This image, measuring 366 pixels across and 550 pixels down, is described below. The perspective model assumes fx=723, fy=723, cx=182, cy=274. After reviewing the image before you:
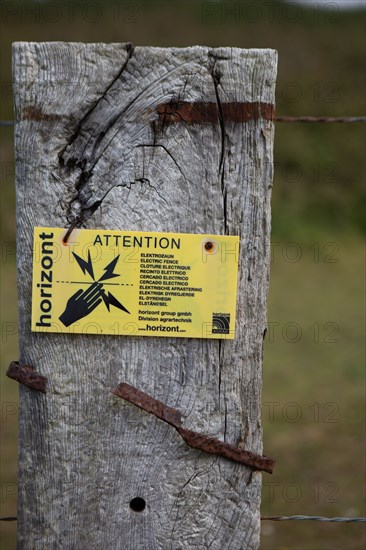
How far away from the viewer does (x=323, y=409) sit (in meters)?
5.23

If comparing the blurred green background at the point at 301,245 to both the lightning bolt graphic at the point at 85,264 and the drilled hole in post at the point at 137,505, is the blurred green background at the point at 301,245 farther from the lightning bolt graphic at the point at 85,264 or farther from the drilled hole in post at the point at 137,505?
the drilled hole in post at the point at 137,505

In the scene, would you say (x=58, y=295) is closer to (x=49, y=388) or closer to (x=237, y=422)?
(x=49, y=388)

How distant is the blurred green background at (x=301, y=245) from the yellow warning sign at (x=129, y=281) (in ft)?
4.27

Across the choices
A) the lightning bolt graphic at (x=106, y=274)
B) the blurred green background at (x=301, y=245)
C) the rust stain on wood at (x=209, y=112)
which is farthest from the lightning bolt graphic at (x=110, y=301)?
the blurred green background at (x=301, y=245)

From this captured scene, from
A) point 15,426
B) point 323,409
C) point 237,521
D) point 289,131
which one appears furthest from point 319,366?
point 289,131

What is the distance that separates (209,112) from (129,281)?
371 millimetres

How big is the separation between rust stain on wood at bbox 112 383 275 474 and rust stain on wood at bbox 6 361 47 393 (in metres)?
0.15

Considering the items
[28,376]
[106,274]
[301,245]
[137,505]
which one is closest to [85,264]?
[106,274]

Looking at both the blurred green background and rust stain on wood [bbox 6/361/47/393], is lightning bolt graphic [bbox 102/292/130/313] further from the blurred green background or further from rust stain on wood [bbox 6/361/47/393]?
the blurred green background

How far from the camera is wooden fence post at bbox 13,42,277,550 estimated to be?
1417 mm

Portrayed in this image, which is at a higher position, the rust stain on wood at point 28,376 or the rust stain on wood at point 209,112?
the rust stain on wood at point 209,112

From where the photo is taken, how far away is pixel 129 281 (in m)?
1.45

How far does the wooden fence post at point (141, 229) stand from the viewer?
1417 mm

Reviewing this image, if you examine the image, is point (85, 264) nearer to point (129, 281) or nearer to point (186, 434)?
point (129, 281)
